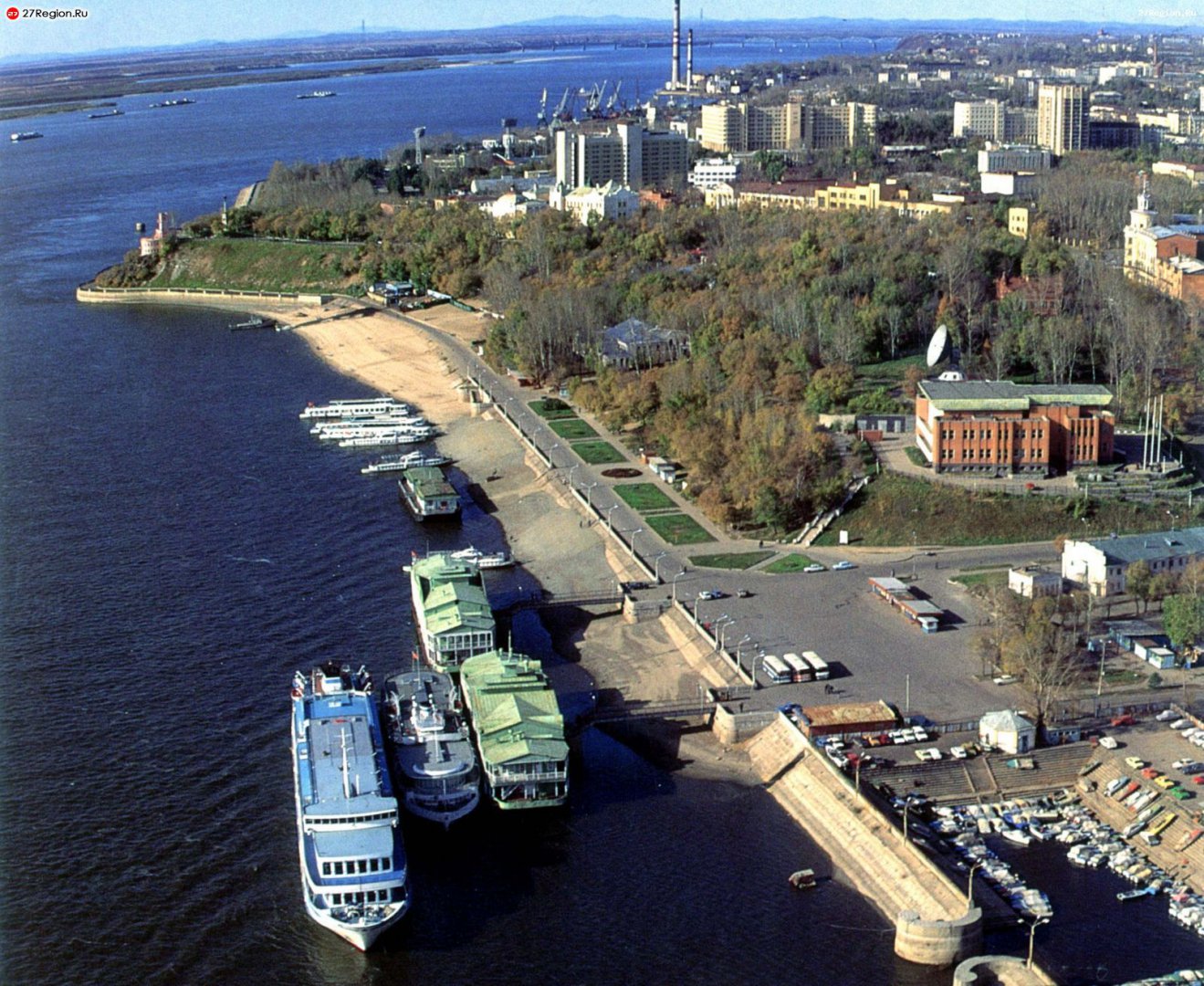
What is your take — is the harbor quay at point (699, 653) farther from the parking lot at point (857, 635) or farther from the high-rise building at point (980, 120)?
the high-rise building at point (980, 120)

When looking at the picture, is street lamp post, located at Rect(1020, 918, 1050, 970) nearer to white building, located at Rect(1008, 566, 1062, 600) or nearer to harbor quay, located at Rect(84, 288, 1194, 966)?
harbor quay, located at Rect(84, 288, 1194, 966)

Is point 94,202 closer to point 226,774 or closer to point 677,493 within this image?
point 677,493

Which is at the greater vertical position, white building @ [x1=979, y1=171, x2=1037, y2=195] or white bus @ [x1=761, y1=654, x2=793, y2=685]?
white building @ [x1=979, y1=171, x2=1037, y2=195]

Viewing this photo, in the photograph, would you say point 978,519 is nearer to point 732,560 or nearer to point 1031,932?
point 732,560

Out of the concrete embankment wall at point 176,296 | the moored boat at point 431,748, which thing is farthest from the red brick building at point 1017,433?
the concrete embankment wall at point 176,296

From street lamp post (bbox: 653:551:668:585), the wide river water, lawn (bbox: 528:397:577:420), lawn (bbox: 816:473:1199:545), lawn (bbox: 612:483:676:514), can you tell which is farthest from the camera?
lawn (bbox: 528:397:577:420)

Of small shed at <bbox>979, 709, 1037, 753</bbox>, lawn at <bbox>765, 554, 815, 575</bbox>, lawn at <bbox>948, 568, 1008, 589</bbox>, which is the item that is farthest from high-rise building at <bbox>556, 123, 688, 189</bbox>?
small shed at <bbox>979, 709, 1037, 753</bbox>

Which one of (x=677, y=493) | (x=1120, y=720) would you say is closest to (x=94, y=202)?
(x=677, y=493)
